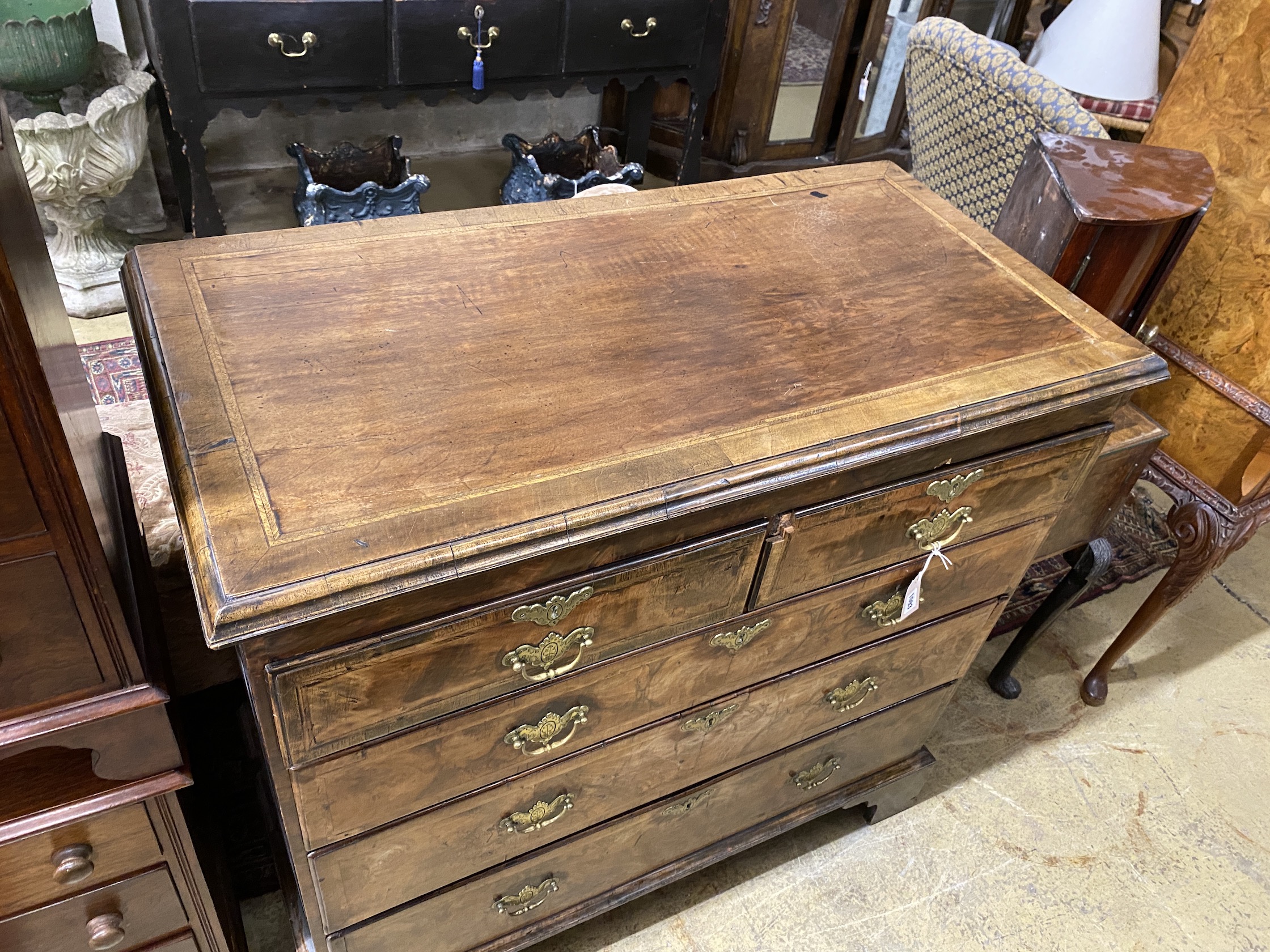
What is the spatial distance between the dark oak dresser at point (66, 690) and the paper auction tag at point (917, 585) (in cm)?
93

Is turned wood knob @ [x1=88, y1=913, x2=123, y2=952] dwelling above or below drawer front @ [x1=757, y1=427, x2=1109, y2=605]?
below

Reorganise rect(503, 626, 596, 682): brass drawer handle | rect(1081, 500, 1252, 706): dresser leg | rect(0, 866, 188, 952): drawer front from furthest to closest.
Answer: rect(1081, 500, 1252, 706): dresser leg < rect(0, 866, 188, 952): drawer front < rect(503, 626, 596, 682): brass drawer handle

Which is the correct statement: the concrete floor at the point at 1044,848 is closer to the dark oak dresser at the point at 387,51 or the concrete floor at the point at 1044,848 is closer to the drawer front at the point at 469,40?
the dark oak dresser at the point at 387,51

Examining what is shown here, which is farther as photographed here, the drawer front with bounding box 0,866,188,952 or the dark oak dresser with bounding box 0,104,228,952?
the drawer front with bounding box 0,866,188,952

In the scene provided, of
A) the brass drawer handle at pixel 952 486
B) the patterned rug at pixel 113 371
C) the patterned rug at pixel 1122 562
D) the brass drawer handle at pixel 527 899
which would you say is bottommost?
the patterned rug at pixel 1122 562

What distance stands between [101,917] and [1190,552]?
1866 millimetres

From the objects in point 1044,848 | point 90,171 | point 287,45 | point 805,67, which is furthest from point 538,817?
point 805,67

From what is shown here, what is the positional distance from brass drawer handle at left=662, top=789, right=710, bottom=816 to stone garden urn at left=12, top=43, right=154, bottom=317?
192 cm

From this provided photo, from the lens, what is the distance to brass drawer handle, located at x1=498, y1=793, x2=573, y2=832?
1.23 meters

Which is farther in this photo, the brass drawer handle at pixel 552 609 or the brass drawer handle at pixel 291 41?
the brass drawer handle at pixel 291 41

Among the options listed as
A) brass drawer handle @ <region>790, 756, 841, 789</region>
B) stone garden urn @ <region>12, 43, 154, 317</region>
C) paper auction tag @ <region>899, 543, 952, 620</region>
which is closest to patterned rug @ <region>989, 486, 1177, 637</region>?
brass drawer handle @ <region>790, 756, 841, 789</region>

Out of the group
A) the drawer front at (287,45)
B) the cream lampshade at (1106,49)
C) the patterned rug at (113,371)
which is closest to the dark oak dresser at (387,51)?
the drawer front at (287,45)

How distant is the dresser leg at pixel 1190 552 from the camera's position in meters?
1.74

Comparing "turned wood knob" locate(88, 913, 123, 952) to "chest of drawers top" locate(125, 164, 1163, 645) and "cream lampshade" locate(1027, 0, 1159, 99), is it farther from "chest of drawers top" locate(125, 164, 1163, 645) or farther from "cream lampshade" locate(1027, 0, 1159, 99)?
"cream lampshade" locate(1027, 0, 1159, 99)
